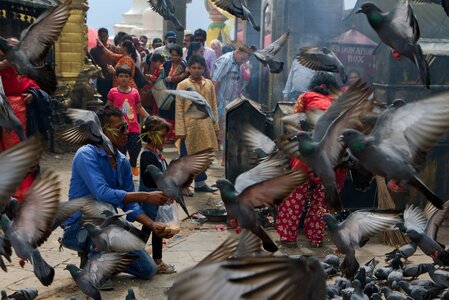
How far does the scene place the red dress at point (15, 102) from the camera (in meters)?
7.26

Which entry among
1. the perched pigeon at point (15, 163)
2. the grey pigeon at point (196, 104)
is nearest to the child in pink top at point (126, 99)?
the grey pigeon at point (196, 104)

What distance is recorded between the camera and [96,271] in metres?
4.78

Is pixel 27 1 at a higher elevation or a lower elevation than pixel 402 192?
higher

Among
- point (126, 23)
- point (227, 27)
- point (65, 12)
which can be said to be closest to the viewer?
point (65, 12)

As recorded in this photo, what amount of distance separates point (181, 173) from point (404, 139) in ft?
5.56

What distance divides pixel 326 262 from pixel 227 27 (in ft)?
61.4

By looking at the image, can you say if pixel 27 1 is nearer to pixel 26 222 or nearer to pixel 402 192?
pixel 402 192

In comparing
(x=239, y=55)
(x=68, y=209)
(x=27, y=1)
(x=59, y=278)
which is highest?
(x=27, y=1)

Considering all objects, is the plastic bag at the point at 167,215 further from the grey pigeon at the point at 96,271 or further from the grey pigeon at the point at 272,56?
the grey pigeon at the point at 272,56

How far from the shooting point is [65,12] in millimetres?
4266

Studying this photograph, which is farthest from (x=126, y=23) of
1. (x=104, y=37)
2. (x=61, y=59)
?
(x=61, y=59)

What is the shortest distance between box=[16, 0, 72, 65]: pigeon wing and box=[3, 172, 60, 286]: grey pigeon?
0.75 metres

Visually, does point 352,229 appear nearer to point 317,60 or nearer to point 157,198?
point 157,198

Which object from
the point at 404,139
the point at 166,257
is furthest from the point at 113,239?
the point at 404,139
